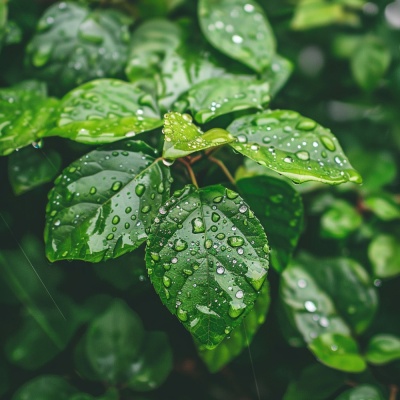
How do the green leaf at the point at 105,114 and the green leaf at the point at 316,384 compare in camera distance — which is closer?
the green leaf at the point at 105,114

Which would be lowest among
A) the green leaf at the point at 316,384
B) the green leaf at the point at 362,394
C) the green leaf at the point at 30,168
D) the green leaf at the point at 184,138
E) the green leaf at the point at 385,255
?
the green leaf at the point at 316,384

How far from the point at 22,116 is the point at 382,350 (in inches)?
38.6

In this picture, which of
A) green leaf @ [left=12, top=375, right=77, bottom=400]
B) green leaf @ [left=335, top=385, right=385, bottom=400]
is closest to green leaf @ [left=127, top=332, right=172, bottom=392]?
green leaf @ [left=12, top=375, right=77, bottom=400]

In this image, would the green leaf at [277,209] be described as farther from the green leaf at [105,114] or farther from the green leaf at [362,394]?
the green leaf at [362,394]

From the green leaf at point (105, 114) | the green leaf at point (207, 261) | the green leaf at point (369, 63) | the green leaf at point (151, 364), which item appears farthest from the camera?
the green leaf at point (369, 63)

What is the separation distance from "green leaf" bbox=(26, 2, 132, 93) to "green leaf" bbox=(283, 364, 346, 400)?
872 mm

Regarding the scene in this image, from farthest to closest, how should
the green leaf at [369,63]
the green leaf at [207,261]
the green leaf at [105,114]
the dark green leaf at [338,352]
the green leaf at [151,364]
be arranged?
1. the green leaf at [369,63]
2. the green leaf at [151,364]
3. the dark green leaf at [338,352]
4. the green leaf at [105,114]
5. the green leaf at [207,261]

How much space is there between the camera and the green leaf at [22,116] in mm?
775

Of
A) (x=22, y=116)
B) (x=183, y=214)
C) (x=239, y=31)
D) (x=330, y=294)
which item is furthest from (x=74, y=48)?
(x=330, y=294)

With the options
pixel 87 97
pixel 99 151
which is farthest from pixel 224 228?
pixel 87 97

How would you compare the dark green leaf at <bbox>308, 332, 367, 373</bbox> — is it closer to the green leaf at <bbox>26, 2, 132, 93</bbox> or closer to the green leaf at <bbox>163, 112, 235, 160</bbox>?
the green leaf at <bbox>163, 112, 235, 160</bbox>

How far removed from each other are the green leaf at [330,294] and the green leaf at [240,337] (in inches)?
6.1

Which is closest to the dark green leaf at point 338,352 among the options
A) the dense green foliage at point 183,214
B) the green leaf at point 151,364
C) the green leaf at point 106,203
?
the dense green foliage at point 183,214

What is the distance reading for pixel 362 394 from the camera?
0.91 metres
